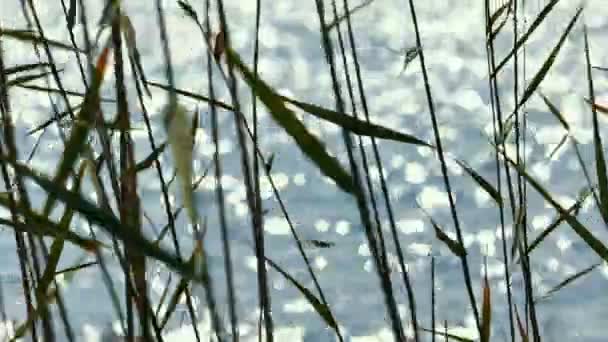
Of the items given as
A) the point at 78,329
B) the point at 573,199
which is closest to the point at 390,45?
the point at 573,199

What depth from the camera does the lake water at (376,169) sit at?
255cm

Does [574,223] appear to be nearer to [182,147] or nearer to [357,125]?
[357,125]

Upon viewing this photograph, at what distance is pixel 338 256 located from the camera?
9.37 feet

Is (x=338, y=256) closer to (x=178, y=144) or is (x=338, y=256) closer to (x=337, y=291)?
(x=337, y=291)

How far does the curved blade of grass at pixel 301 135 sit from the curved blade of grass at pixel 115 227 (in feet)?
0.39

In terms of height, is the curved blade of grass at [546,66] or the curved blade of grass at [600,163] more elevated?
the curved blade of grass at [546,66]

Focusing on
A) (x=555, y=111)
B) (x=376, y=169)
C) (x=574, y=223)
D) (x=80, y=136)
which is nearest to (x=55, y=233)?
(x=80, y=136)

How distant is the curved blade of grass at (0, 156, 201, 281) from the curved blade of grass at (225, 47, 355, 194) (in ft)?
0.39

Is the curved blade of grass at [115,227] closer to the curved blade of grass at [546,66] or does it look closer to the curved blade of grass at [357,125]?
the curved blade of grass at [357,125]

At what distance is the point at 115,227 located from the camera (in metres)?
0.75

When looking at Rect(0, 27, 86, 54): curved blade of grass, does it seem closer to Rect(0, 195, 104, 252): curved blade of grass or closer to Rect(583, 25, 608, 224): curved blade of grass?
Rect(0, 195, 104, 252): curved blade of grass

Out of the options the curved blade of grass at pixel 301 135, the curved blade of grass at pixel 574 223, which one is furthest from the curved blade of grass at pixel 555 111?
the curved blade of grass at pixel 301 135

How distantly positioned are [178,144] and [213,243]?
2.22 m

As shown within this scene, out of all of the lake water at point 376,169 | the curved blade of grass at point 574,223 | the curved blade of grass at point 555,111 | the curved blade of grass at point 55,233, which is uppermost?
the lake water at point 376,169
